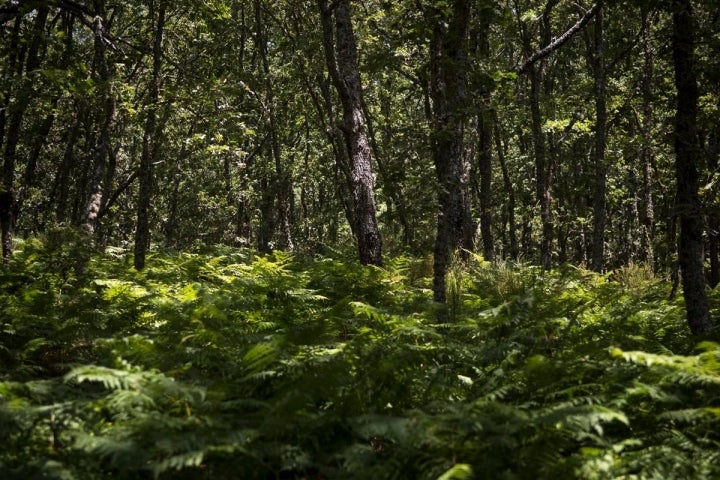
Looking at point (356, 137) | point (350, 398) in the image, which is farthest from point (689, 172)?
point (356, 137)

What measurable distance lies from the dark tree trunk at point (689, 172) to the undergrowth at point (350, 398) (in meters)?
0.50

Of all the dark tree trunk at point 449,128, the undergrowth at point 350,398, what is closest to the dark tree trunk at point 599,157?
the dark tree trunk at point 449,128

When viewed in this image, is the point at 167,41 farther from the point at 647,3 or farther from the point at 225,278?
the point at 647,3

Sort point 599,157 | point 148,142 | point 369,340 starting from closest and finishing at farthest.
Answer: point 369,340 < point 148,142 < point 599,157

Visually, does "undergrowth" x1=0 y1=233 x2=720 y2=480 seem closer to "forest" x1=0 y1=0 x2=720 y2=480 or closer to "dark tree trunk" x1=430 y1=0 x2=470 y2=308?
"forest" x1=0 y1=0 x2=720 y2=480

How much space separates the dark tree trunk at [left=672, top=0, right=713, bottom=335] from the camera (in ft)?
19.6

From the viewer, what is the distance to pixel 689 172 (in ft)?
20.0

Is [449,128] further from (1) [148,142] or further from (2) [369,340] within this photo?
(1) [148,142]

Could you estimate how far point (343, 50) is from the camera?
36.2ft

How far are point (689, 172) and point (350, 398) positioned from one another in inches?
169

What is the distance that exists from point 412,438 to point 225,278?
6901mm

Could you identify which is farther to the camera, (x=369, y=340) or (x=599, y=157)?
(x=599, y=157)

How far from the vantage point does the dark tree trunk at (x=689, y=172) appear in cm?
598

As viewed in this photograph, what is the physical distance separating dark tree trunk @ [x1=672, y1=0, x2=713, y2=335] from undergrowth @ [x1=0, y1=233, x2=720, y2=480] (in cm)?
50
